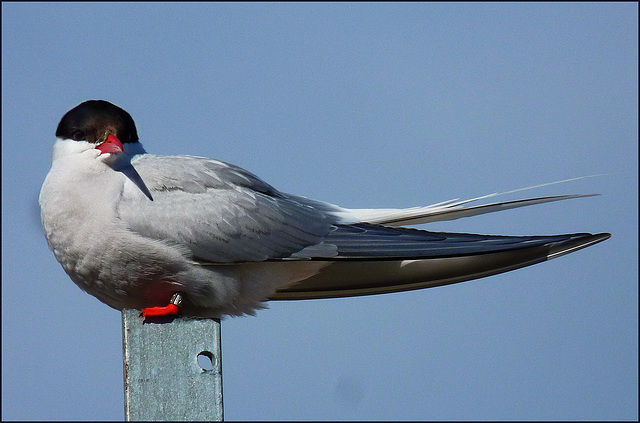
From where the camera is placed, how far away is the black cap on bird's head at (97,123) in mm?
4734

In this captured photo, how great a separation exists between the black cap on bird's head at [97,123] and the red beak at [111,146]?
0.03 metres

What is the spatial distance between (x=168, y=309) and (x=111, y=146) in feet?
3.42

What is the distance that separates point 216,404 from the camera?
10.5 feet

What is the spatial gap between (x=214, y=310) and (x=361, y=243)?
929 mm

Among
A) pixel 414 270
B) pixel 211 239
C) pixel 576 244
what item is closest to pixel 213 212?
pixel 211 239

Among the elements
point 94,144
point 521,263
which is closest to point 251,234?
point 94,144

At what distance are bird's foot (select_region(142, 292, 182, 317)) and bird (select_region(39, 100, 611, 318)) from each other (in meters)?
0.02

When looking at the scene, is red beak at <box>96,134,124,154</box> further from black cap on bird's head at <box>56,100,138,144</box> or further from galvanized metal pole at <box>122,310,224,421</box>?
galvanized metal pole at <box>122,310,224,421</box>

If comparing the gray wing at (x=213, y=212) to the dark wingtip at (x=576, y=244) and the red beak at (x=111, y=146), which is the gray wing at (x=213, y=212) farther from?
the dark wingtip at (x=576, y=244)

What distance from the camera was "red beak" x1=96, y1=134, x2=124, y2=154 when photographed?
4.63 metres

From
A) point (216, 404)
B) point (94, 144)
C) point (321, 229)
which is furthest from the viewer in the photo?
point (321, 229)

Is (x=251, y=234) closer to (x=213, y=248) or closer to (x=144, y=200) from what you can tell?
(x=213, y=248)

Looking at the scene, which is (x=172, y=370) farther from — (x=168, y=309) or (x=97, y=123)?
(x=97, y=123)

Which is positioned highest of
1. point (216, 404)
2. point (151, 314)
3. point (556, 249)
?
point (556, 249)
